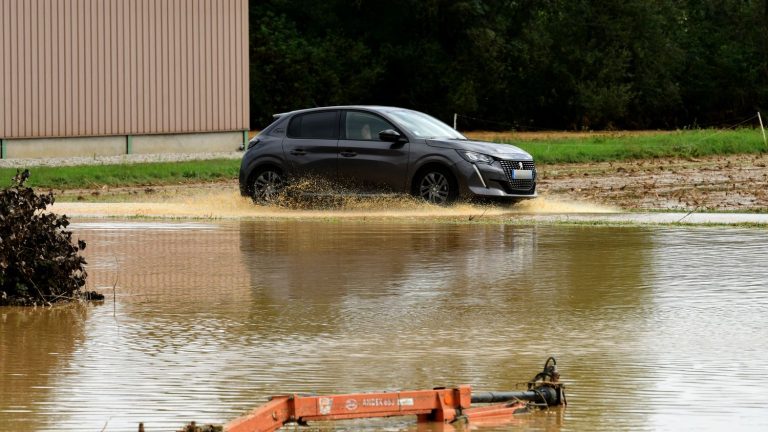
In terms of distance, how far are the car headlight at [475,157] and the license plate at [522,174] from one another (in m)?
0.43

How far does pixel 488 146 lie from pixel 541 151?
14.7m

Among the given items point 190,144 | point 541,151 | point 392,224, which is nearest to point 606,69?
point 541,151

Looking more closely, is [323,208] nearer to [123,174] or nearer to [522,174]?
[522,174]

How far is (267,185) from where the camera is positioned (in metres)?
22.2

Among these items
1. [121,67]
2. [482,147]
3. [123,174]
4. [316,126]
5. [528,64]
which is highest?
[528,64]

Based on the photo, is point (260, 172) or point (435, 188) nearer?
point (435, 188)

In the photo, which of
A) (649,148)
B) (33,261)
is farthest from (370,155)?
(649,148)

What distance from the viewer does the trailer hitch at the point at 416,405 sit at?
700 cm

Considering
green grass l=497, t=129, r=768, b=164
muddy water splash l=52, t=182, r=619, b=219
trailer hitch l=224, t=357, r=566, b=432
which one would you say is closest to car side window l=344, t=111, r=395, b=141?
muddy water splash l=52, t=182, r=619, b=219

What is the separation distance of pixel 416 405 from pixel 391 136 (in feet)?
46.6

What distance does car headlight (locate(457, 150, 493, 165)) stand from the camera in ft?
68.9

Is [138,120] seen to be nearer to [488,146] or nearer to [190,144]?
[190,144]

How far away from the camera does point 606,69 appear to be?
55.5 meters

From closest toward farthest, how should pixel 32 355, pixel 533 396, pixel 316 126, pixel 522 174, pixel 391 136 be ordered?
1. pixel 533 396
2. pixel 32 355
3. pixel 522 174
4. pixel 391 136
5. pixel 316 126
